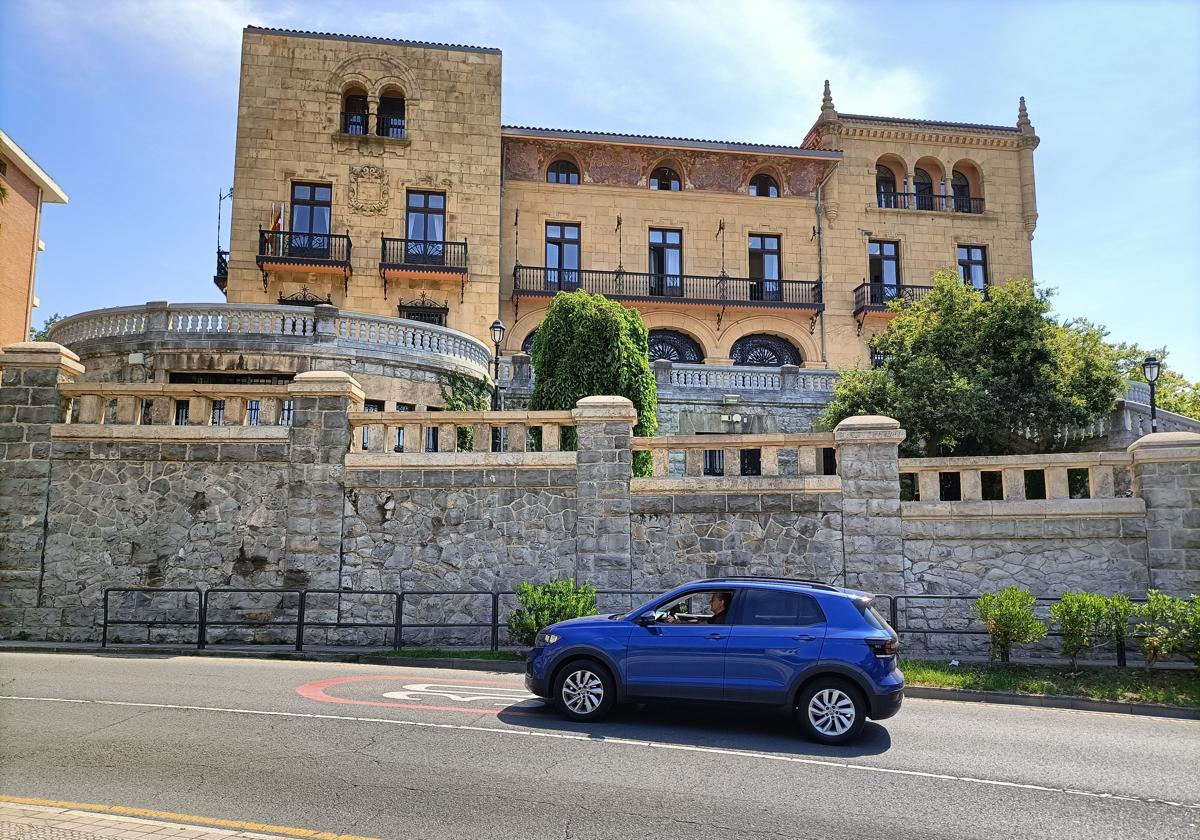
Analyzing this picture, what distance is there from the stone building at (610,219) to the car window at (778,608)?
15.7 metres

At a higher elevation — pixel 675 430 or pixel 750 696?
pixel 675 430

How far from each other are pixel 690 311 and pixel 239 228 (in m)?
17.0

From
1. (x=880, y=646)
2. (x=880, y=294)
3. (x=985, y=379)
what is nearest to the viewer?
(x=880, y=646)

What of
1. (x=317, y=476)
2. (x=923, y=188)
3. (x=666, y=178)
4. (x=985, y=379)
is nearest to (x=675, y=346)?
(x=666, y=178)

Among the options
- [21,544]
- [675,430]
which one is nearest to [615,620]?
[21,544]

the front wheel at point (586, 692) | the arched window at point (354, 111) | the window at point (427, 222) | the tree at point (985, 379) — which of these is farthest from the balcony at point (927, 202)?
the front wheel at point (586, 692)

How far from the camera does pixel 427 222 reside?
31562 mm

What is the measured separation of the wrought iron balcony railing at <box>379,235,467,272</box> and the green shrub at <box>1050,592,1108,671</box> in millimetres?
23382

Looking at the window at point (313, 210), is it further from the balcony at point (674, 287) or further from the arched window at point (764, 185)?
the arched window at point (764, 185)

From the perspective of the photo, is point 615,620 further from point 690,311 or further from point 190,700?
point 690,311

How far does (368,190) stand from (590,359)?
17.2 metres

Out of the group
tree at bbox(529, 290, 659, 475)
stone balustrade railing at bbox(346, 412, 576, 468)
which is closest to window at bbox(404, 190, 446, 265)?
tree at bbox(529, 290, 659, 475)

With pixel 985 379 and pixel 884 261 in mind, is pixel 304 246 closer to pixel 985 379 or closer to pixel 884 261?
pixel 985 379

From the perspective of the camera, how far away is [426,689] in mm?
10344
